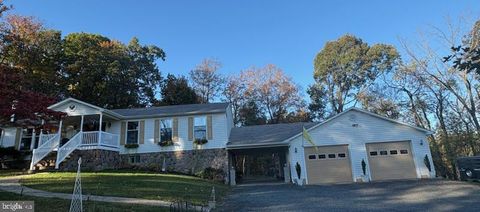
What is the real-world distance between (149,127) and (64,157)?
196 inches

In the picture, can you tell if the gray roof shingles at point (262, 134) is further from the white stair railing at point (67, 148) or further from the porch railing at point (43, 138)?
the porch railing at point (43, 138)

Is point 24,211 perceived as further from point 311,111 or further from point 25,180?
point 311,111

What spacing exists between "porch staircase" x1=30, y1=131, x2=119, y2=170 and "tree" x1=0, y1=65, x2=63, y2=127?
842 centimetres

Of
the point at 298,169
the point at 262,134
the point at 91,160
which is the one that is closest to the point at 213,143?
the point at 262,134

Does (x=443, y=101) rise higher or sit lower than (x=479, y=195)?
higher

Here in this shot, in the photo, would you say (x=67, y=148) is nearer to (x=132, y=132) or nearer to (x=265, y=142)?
(x=132, y=132)

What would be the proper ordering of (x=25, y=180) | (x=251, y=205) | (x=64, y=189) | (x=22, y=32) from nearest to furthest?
1. (x=251, y=205)
2. (x=64, y=189)
3. (x=25, y=180)
4. (x=22, y=32)

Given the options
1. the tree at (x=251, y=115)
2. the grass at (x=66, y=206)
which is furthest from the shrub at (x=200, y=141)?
the tree at (x=251, y=115)

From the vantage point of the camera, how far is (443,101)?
27.7 meters

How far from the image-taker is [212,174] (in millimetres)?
18641

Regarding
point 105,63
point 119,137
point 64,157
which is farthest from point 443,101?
point 105,63

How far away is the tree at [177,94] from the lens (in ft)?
115

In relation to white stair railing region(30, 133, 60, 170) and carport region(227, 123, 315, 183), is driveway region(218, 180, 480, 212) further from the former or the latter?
white stair railing region(30, 133, 60, 170)

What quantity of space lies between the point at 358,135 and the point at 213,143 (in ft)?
27.2
